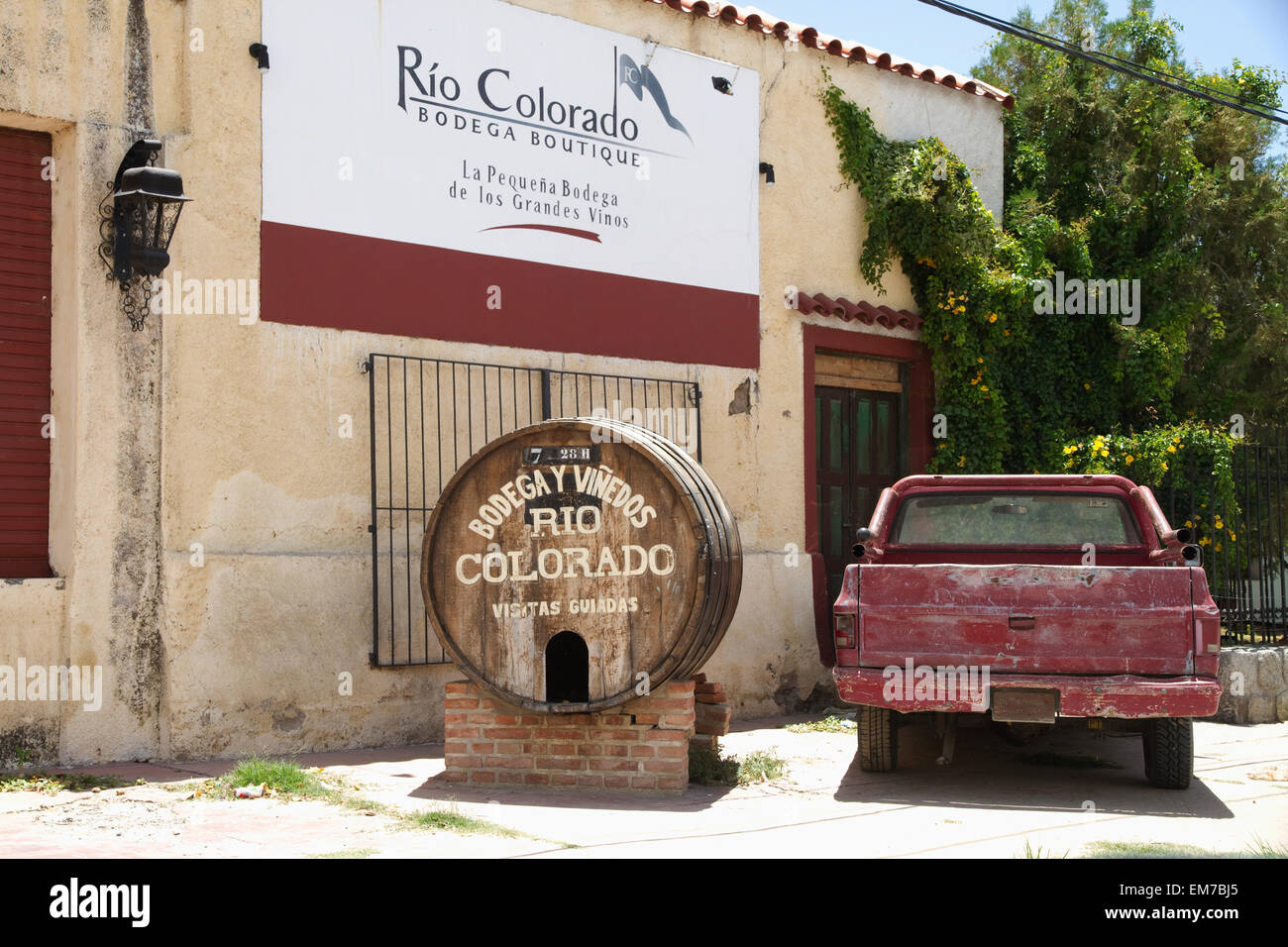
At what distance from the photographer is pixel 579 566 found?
6953 millimetres

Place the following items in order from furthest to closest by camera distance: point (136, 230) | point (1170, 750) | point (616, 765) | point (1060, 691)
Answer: point (136, 230)
point (1170, 750)
point (616, 765)
point (1060, 691)

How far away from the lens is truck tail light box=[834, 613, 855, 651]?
7.19 m

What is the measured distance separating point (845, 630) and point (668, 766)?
3.99ft

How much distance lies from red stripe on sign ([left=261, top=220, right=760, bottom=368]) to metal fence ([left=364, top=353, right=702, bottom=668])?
0.83 ft

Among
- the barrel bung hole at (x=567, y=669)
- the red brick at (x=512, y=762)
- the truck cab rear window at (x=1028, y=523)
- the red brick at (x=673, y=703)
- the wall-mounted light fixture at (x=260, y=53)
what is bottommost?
the red brick at (x=512, y=762)

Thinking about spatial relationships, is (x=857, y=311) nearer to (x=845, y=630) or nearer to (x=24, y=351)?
Answer: (x=845, y=630)

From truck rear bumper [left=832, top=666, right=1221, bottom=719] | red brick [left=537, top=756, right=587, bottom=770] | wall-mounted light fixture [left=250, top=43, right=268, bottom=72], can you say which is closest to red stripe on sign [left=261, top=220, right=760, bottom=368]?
wall-mounted light fixture [left=250, top=43, right=268, bottom=72]

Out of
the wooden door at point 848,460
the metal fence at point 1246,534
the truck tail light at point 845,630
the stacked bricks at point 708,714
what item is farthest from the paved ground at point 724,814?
the wooden door at point 848,460

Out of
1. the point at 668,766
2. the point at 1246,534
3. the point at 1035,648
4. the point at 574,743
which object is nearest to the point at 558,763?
the point at 574,743

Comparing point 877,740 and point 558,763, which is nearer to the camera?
point 558,763

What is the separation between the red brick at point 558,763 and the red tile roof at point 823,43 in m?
6.15

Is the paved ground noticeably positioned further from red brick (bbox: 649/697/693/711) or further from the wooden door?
the wooden door

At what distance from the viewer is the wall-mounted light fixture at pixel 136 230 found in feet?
24.5

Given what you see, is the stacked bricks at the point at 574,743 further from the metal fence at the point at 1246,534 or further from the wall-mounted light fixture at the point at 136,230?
the metal fence at the point at 1246,534
